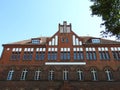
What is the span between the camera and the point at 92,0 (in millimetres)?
15172

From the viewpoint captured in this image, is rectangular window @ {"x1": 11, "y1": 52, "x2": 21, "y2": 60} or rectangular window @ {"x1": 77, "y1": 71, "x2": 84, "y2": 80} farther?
rectangular window @ {"x1": 11, "y1": 52, "x2": 21, "y2": 60}

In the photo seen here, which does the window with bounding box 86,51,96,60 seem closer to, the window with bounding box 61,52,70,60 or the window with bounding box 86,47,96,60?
the window with bounding box 86,47,96,60

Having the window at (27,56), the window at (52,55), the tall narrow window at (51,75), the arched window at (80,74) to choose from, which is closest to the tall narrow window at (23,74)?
the window at (27,56)

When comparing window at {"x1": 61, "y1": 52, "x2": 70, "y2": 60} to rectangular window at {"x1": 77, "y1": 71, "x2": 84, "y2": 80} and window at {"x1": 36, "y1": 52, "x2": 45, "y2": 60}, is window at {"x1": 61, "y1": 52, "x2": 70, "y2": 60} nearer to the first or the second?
rectangular window at {"x1": 77, "y1": 71, "x2": 84, "y2": 80}

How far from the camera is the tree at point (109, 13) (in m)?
13.9

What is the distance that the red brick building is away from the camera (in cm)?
2195

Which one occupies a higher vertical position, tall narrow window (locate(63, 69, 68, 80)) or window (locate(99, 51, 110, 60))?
window (locate(99, 51, 110, 60))

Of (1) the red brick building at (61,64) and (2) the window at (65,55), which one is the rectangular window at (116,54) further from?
(2) the window at (65,55)

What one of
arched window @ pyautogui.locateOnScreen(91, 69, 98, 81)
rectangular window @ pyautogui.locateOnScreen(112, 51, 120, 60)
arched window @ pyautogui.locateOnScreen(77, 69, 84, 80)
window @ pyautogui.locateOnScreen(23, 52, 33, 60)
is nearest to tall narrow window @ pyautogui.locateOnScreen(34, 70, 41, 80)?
window @ pyautogui.locateOnScreen(23, 52, 33, 60)

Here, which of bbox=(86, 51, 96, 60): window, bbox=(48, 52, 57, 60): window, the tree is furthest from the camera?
bbox=(48, 52, 57, 60): window

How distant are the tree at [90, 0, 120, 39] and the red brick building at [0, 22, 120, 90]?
9564mm

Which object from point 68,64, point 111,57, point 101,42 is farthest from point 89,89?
point 101,42

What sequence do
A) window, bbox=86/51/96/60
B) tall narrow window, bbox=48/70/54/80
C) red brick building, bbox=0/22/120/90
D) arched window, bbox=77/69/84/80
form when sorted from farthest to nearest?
window, bbox=86/51/96/60, arched window, bbox=77/69/84/80, tall narrow window, bbox=48/70/54/80, red brick building, bbox=0/22/120/90

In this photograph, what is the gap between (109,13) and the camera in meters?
14.2
